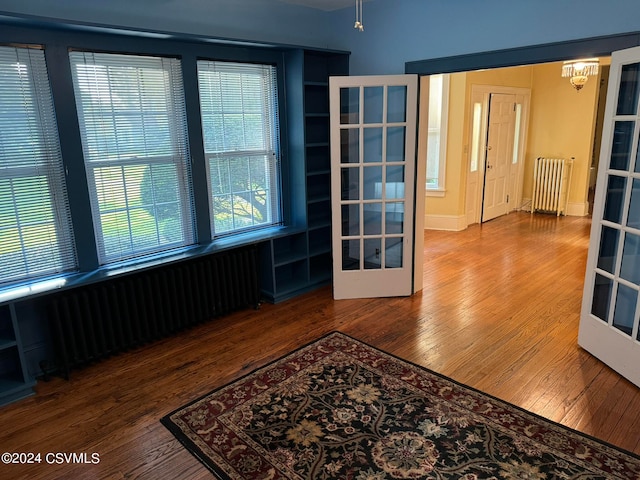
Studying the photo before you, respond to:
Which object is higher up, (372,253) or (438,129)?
(438,129)

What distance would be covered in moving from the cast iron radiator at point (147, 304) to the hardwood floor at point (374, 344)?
0.12 meters

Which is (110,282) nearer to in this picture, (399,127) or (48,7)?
(48,7)

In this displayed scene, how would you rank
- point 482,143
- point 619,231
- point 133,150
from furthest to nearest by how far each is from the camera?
point 482,143, point 133,150, point 619,231

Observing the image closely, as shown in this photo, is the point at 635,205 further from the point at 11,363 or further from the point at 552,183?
the point at 552,183

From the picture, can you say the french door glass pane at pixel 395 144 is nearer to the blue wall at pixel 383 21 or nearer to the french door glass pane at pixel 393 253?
the blue wall at pixel 383 21

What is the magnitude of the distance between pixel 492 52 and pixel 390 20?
3.59 feet

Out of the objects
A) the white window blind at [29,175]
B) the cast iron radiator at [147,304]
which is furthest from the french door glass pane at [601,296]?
the white window blind at [29,175]

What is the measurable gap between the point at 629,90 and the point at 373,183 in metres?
2.11

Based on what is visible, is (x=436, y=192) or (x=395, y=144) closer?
(x=395, y=144)

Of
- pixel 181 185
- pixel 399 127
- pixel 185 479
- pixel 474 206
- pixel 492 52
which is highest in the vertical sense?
pixel 492 52

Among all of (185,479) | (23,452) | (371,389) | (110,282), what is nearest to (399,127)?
(371,389)

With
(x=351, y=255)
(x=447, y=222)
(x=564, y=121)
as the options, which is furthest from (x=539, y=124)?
(x=351, y=255)

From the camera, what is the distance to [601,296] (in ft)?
10.6

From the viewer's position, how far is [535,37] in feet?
11.0
